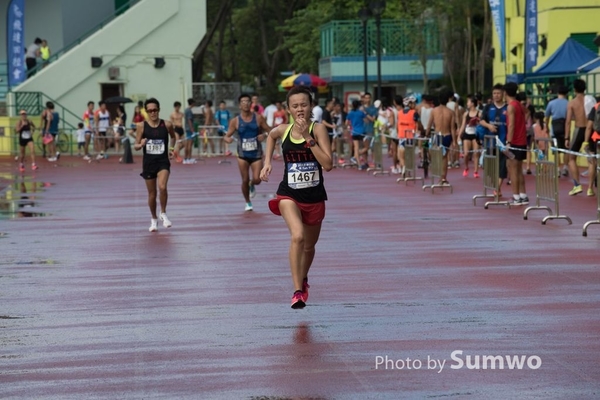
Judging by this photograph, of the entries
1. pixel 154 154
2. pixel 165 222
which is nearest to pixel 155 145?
pixel 154 154

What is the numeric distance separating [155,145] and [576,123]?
8615 mm

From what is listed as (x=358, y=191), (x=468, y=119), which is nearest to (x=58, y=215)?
(x=358, y=191)

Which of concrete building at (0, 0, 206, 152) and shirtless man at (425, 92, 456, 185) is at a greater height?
concrete building at (0, 0, 206, 152)

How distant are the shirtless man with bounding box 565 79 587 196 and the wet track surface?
154 centimetres

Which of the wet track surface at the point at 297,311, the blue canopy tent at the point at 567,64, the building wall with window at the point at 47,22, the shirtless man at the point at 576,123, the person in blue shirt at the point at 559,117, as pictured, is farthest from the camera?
the building wall with window at the point at 47,22

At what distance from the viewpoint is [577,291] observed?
1148cm

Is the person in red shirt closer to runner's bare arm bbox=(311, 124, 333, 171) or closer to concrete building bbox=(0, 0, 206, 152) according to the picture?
runner's bare arm bbox=(311, 124, 333, 171)

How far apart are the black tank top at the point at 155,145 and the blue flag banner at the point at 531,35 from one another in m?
19.5

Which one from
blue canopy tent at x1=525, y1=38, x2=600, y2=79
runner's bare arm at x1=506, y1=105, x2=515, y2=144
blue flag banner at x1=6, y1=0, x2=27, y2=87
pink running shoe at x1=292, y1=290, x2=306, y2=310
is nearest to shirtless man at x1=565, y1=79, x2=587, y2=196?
runner's bare arm at x1=506, y1=105, x2=515, y2=144

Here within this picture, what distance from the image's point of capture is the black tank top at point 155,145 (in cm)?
1814

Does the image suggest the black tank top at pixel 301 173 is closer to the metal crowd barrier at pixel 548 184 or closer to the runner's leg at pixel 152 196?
the metal crowd barrier at pixel 548 184

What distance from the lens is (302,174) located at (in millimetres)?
10656

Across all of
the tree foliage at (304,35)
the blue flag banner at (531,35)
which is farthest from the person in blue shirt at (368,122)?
the tree foliage at (304,35)

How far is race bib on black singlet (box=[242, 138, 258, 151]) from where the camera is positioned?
67.7ft
